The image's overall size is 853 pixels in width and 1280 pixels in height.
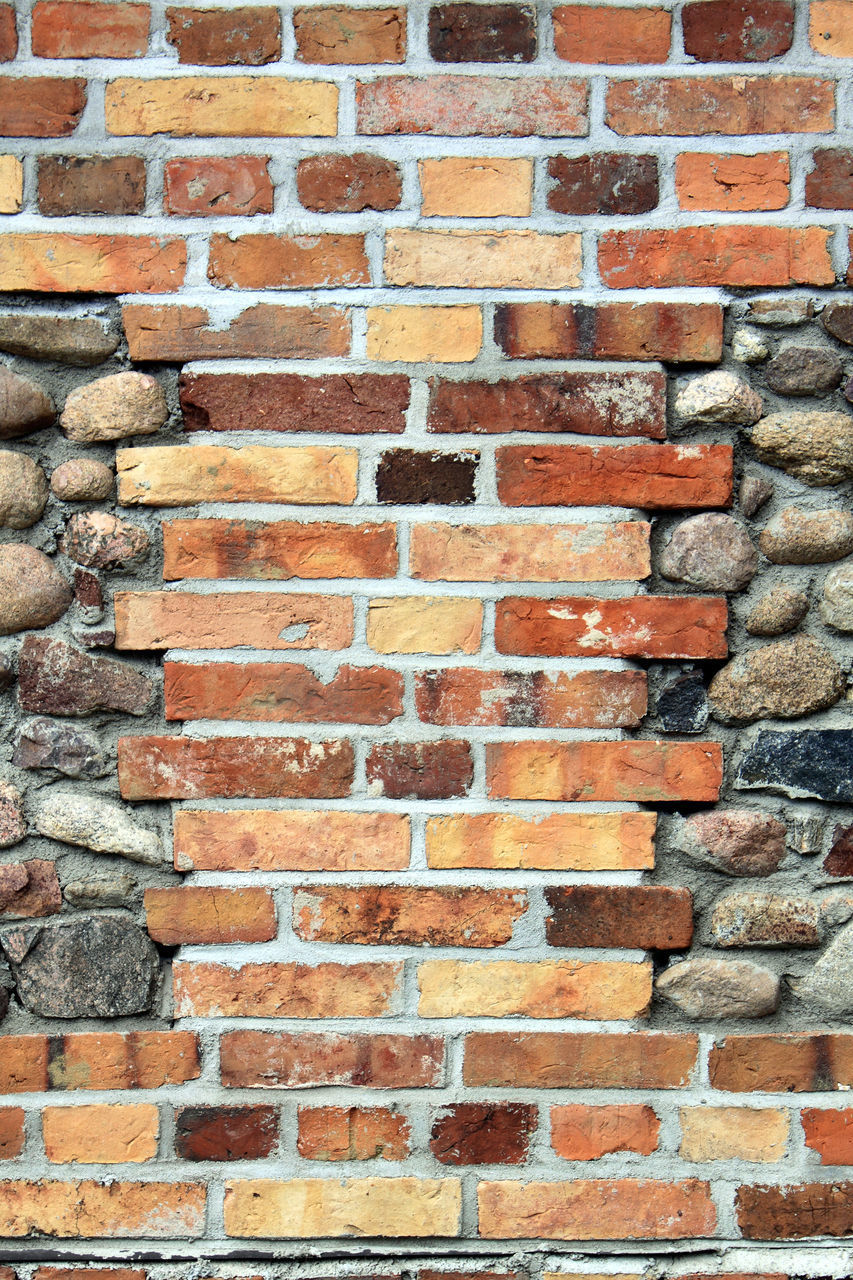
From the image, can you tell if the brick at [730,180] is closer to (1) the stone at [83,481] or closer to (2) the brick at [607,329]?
(2) the brick at [607,329]

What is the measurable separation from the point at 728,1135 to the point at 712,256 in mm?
1079

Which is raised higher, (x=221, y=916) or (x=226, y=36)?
(x=226, y=36)

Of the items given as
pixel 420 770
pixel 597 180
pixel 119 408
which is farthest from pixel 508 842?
pixel 597 180

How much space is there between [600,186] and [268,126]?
42cm

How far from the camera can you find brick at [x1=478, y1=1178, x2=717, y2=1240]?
1.12 metres

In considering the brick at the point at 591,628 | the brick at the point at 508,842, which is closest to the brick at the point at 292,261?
the brick at the point at 591,628

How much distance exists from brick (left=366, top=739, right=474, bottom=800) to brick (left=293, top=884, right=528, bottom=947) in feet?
0.38

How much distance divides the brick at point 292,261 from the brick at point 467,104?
0.15 metres

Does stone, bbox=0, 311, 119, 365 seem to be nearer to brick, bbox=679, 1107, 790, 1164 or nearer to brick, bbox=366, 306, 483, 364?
brick, bbox=366, 306, 483, 364

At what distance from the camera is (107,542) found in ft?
3.79

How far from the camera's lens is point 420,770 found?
3.71 feet

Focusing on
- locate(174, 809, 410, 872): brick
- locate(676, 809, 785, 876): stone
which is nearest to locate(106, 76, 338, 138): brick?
locate(174, 809, 410, 872): brick

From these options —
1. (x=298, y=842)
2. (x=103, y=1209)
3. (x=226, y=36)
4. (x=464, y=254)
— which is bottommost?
(x=103, y=1209)

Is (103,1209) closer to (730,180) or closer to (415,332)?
(415,332)
